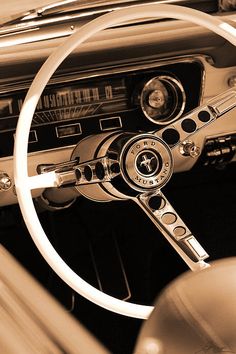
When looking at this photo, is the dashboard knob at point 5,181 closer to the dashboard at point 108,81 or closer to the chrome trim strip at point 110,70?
the dashboard at point 108,81

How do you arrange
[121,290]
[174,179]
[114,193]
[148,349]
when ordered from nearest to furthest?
1. [148,349]
2. [114,193]
3. [121,290]
4. [174,179]

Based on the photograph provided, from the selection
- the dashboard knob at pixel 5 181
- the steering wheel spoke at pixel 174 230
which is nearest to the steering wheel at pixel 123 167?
the steering wheel spoke at pixel 174 230

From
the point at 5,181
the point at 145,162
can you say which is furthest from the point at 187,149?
the point at 5,181

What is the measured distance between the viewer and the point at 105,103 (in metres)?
1.51

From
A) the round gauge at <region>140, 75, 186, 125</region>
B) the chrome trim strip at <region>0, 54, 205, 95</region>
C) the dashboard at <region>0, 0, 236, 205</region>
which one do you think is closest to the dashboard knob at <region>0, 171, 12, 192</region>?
the dashboard at <region>0, 0, 236, 205</region>

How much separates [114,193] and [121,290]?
2.34 ft

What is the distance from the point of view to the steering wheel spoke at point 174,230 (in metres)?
1.13

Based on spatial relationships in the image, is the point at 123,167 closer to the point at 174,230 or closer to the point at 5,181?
the point at 174,230

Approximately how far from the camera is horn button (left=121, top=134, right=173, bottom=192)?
45.9 inches

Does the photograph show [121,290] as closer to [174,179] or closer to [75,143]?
[174,179]

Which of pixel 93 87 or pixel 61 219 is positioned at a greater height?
pixel 93 87

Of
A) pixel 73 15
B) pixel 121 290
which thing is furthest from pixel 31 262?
pixel 73 15

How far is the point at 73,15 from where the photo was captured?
1405mm

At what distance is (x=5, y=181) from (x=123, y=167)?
0.35 meters
